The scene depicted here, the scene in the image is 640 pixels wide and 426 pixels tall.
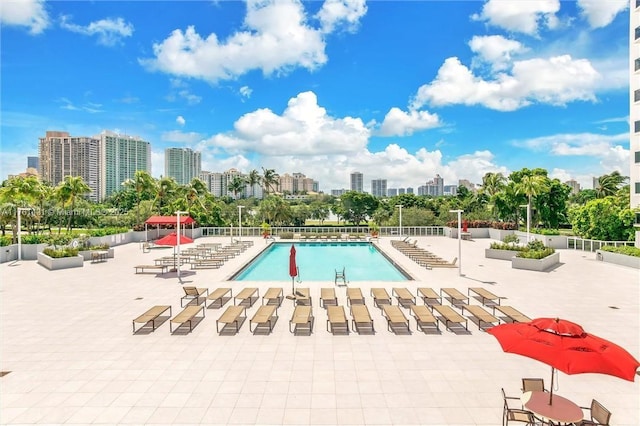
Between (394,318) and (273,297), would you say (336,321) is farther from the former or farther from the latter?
(273,297)

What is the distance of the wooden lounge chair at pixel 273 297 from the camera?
12414 mm

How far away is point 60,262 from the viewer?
62.6 ft

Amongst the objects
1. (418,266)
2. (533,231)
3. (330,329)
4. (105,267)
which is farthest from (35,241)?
(533,231)

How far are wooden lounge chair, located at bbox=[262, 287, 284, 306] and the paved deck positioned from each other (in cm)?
46

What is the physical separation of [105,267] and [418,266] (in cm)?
1775

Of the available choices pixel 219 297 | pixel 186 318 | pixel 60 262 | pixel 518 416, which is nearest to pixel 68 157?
pixel 60 262

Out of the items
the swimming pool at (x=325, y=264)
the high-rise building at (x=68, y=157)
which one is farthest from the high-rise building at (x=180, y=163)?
the swimming pool at (x=325, y=264)

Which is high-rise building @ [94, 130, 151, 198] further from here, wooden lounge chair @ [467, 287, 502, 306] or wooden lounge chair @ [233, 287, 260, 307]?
wooden lounge chair @ [467, 287, 502, 306]

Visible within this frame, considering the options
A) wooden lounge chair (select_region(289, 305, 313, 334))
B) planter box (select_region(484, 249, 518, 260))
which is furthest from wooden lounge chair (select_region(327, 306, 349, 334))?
planter box (select_region(484, 249, 518, 260))

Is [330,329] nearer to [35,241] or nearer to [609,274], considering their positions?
[609,274]

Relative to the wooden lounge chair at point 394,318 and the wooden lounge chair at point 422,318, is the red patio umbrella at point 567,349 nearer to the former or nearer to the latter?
the wooden lounge chair at point 422,318

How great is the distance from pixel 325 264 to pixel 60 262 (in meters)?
15.2

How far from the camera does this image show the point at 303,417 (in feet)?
18.9

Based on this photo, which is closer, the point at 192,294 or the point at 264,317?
the point at 264,317
